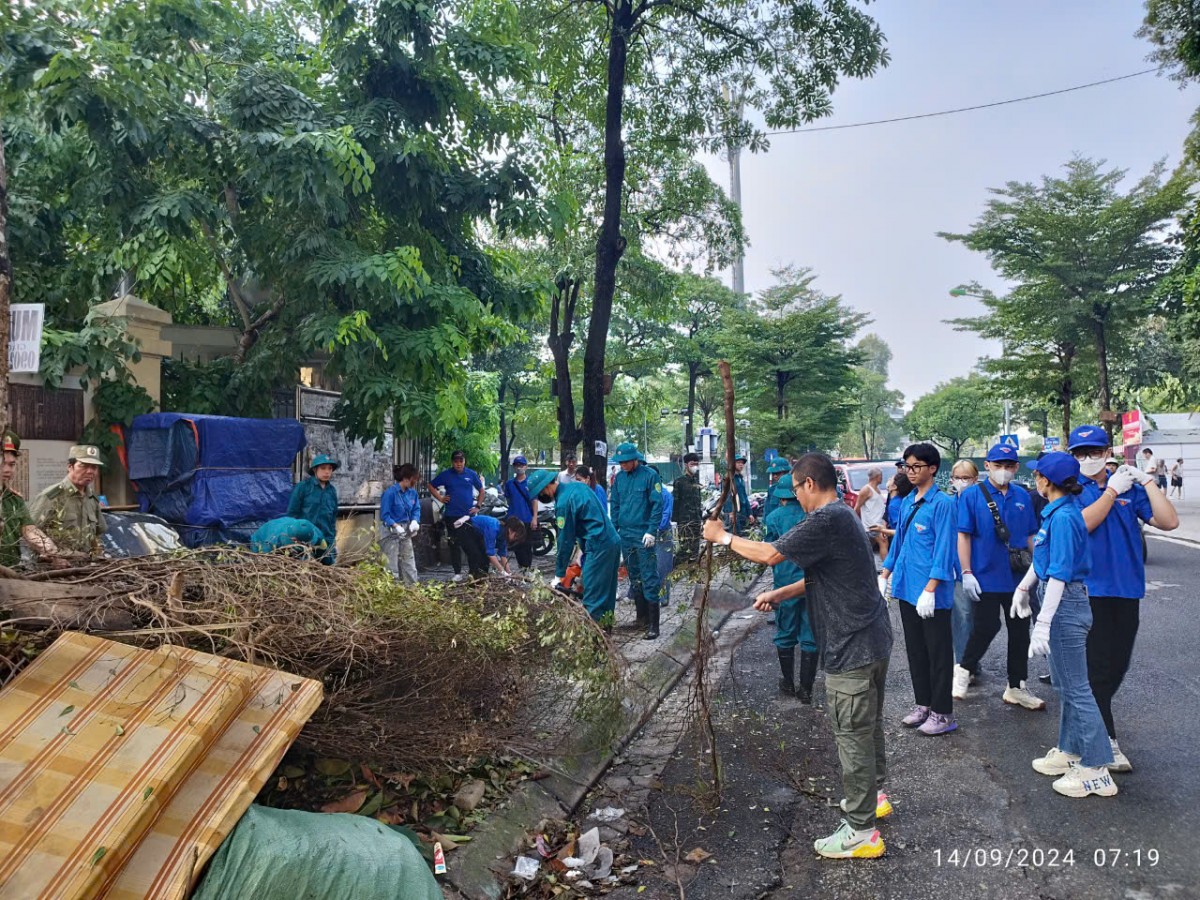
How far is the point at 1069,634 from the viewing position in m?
4.23

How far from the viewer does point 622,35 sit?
34.6 feet

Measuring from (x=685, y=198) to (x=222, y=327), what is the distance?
8.13 metres

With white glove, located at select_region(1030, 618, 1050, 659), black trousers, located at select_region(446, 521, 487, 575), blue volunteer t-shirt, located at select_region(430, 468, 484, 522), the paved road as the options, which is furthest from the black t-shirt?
blue volunteer t-shirt, located at select_region(430, 468, 484, 522)

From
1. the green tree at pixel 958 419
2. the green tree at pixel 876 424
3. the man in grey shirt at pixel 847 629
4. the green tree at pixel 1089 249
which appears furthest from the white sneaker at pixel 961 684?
the green tree at pixel 876 424

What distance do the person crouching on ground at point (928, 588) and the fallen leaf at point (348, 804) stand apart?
327 cm

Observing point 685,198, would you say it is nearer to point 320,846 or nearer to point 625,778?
point 625,778

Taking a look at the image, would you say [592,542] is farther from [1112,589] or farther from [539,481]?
[539,481]

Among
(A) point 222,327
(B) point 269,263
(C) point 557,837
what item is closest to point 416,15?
(B) point 269,263

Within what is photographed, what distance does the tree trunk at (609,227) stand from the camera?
10484 millimetres

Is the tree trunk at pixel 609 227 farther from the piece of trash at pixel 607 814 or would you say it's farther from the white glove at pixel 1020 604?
the piece of trash at pixel 607 814

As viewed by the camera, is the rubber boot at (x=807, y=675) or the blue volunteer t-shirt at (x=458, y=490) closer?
the rubber boot at (x=807, y=675)

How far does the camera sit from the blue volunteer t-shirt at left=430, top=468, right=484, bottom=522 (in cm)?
1085

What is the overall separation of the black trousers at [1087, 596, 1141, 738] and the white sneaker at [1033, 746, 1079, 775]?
26cm

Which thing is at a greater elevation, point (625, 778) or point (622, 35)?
point (622, 35)
